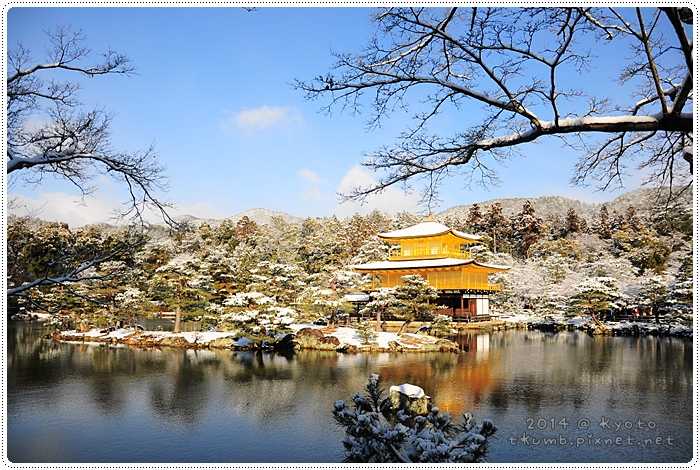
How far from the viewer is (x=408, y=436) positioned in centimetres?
317

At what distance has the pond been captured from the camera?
4707 millimetres

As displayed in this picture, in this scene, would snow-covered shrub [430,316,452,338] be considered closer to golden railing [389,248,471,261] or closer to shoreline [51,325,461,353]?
shoreline [51,325,461,353]

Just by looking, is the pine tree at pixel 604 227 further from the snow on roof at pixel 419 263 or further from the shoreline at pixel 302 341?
the shoreline at pixel 302 341

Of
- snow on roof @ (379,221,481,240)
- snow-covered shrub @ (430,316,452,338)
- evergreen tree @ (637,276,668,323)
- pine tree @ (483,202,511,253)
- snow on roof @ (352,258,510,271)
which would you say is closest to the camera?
snow-covered shrub @ (430,316,452,338)

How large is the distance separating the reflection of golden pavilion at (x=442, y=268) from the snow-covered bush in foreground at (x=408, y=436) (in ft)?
39.8

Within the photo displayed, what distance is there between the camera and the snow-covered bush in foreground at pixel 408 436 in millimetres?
3023

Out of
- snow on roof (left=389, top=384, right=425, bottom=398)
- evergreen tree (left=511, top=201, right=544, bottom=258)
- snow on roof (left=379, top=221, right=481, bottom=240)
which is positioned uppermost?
evergreen tree (left=511, top=201, right=544, bottom=258)

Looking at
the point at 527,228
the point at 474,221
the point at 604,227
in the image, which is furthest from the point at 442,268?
the point at 604,227

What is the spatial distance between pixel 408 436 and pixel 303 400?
352 centimetres

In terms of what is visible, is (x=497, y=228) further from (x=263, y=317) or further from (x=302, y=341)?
(x=263, y=317)

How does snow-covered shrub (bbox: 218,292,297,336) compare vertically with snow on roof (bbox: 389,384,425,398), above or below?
above

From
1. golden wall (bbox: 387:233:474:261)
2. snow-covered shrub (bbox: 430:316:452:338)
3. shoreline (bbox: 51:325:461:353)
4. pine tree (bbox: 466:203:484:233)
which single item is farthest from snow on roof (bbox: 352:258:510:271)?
pine tree (bbox: 466:203:484:233)

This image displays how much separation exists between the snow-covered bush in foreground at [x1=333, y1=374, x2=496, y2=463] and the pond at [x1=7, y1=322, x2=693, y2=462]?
3.73ft

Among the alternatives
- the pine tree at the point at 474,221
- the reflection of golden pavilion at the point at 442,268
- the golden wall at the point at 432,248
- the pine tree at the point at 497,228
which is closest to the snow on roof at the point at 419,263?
the reflection of golden pavilion at the point at 442,268
